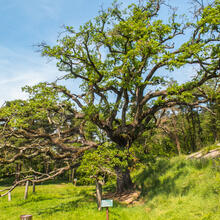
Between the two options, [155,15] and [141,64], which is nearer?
[141,64]

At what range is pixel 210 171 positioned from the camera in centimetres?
972

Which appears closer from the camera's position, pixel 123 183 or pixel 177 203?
pixel 177 203

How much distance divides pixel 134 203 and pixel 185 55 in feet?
32.7

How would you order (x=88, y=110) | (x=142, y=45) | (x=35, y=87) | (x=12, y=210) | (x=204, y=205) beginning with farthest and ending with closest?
(x=35, y=87) → (x=88, y=110) → (x=142, y=45) → (x=12, y=210) → (x=204, y=205)

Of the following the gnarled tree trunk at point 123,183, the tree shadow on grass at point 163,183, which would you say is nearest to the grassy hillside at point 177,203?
the tree shadow on grass at point 163,183

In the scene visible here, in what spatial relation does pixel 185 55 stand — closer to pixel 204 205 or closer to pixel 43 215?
pixel 204 205

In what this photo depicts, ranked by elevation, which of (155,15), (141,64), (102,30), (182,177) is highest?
(155,15)

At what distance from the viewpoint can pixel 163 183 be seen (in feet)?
40.4

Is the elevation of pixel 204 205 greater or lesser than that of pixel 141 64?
lesser

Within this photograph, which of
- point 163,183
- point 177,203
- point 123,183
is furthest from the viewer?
point 123,183

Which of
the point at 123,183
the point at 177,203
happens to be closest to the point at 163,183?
the point at 177,203

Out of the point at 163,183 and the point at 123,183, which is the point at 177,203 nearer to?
the point at 163,183

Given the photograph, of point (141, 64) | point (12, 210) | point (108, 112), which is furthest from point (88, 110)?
point (12, 210)

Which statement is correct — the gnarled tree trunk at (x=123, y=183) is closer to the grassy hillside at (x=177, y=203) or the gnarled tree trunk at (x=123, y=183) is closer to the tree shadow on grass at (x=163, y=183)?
the tree shadow on grass at (x=163, y=183)
